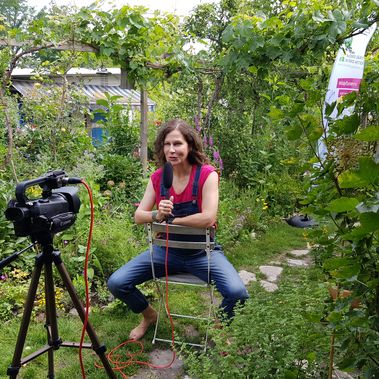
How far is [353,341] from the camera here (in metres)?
1.02

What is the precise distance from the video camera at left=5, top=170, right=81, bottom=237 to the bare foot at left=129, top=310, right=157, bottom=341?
4.24ft

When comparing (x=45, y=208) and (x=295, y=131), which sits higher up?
(x=295, y=131)

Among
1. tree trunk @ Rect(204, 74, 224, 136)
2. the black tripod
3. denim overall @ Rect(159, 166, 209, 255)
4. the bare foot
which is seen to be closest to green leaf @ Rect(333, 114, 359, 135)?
the black tripod

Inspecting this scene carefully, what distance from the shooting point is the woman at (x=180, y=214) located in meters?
2.69

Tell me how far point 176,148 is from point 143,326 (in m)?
1.29

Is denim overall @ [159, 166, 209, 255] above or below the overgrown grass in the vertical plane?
above

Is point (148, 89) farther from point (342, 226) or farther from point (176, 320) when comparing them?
point (342, 226)

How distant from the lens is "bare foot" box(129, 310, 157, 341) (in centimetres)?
287

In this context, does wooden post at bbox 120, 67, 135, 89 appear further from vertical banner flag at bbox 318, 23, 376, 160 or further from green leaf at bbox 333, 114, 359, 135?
green leaf at bbox 333, 114, 359, 135

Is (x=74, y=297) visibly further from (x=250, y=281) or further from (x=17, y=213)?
(x=250, y=281)

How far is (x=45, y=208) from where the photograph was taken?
1761 mm

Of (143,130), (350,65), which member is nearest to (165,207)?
(143,130)

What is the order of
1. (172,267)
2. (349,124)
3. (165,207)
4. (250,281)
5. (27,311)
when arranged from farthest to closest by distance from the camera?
(250,281)
(172,267)
(165,207)
(27,311)
(349,124)

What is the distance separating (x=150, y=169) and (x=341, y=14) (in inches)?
113
